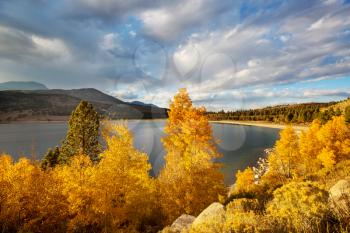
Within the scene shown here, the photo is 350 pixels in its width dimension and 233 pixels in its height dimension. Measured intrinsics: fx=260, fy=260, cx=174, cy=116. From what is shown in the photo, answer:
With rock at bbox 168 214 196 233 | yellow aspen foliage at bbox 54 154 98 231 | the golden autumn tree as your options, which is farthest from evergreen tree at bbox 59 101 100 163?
rock at bbox 168 214 196 233

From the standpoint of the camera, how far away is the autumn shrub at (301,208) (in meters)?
7.30

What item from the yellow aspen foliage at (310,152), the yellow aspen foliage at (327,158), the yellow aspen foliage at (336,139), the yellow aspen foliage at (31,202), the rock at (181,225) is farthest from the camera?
the yellow aspen foliage at (310,152)

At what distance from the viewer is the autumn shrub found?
7301 millimetres

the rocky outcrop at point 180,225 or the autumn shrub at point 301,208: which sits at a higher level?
the autumn shrub at point 301,208

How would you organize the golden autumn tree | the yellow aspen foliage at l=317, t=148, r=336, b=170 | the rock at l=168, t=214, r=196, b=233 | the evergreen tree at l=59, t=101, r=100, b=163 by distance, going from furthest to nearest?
the evergreen tree at l=59, t=101, r=100, b=163, the yellow aspen foliage at l=317, t=148, r=336, b=170, the golden autumn tree, the rock at l=168, t=214, r=196, b=233

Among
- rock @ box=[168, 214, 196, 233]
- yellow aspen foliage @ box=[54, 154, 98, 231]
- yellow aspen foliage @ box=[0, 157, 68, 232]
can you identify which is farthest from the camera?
yellow aspen foliage @ box=[54, 154, 98, 231]

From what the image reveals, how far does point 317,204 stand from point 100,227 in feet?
50.4

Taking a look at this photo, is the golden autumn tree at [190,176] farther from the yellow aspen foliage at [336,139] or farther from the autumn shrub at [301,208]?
the yellow aspen foliage at [336,139]

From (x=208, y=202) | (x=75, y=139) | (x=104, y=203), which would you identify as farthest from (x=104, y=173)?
(x=75, y=139)

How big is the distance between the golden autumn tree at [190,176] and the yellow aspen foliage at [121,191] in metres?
1.87

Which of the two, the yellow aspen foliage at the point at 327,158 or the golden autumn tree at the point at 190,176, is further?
the yellow aspen foliage at the point at 327,158

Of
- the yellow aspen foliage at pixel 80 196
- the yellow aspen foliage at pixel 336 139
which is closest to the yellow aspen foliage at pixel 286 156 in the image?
the yellow aspen foliage at pixel 336 139

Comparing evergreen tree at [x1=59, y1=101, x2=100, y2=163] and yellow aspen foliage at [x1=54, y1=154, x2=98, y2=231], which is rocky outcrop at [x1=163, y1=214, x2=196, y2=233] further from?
evergreen tree at [x1=59, y1=101, x2=100, y2=163]

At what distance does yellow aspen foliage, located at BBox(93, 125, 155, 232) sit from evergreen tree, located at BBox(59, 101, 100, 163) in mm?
16447
